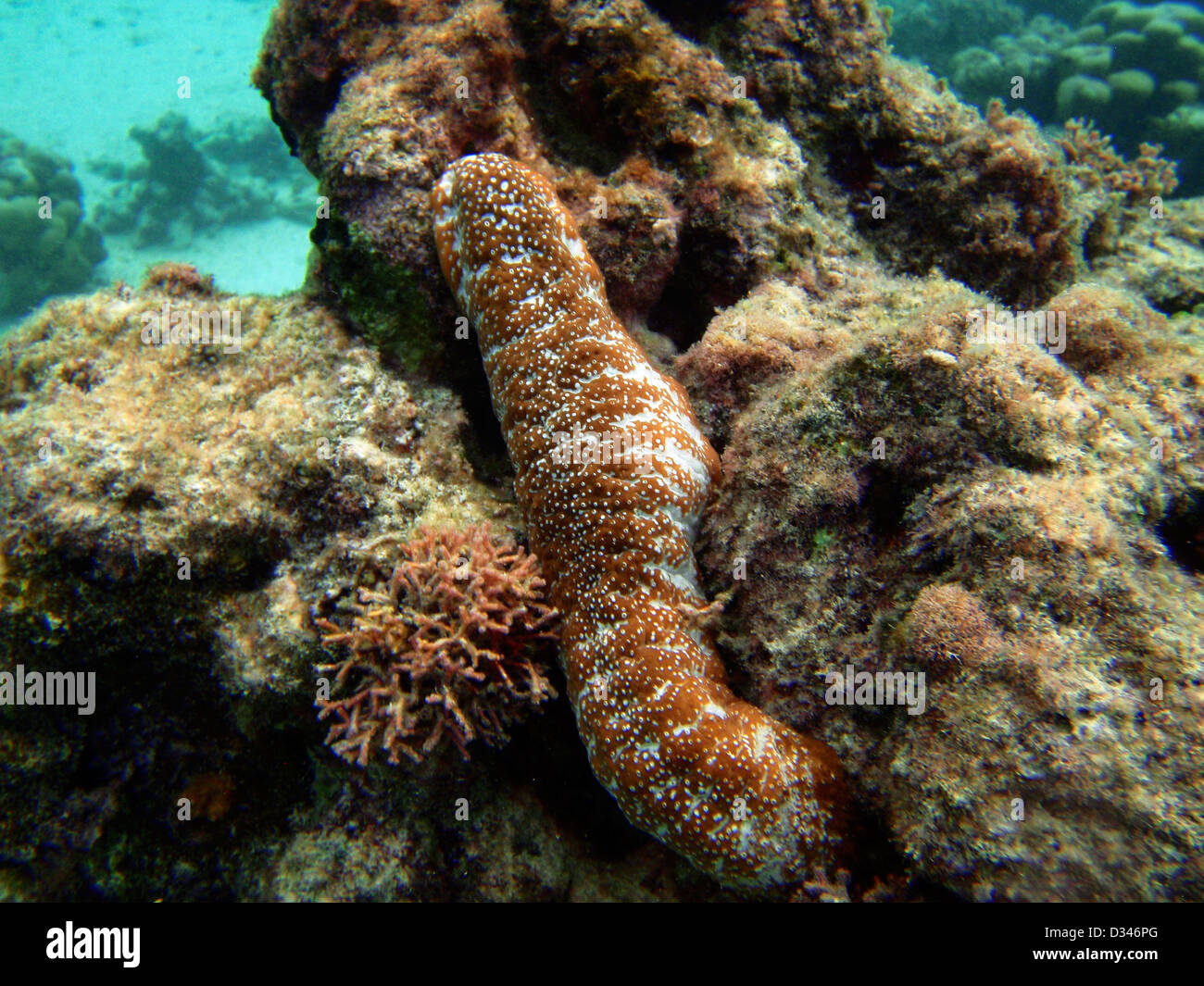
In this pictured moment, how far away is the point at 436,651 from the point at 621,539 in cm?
135

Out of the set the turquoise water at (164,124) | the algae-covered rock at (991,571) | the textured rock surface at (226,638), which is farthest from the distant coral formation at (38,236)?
the algae-covered rock at (991,571)

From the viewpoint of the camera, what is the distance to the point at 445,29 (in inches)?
183

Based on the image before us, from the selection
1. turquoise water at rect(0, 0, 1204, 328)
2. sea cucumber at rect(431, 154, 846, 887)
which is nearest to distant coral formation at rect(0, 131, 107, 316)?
turquoise water at rect(0, 0, 1204, 328)

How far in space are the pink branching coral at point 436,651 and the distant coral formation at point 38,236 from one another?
2136 cm

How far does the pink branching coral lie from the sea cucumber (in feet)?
1.03

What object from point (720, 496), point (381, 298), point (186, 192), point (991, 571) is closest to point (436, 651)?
point (720, 496)

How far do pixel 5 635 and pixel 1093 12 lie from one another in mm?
26416

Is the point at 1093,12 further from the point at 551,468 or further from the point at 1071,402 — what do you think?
the point at 551,468

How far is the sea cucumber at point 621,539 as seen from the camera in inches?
123

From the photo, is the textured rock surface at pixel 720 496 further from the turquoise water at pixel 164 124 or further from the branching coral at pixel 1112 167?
the turquoise water at pixel 164 124

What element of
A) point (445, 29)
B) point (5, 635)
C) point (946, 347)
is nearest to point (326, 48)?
point (445, 29)

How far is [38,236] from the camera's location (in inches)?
686

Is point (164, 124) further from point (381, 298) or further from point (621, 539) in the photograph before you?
point (621, 539)

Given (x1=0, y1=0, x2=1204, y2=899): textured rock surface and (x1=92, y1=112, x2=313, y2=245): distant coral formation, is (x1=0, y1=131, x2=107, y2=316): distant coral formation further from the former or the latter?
(x1=0, y1=0, x2=1204, y2=899): textured rock surface
